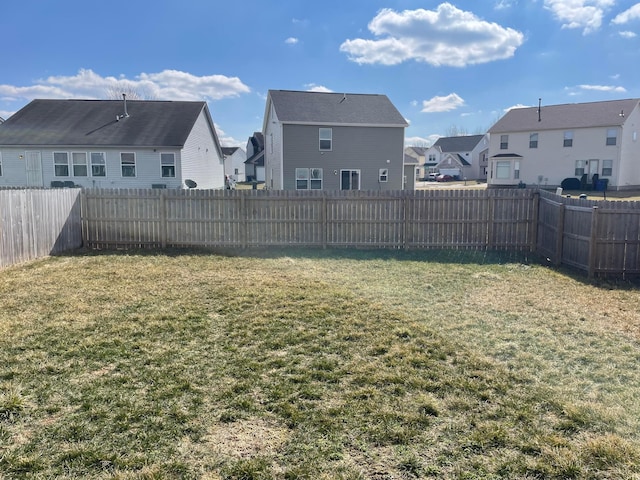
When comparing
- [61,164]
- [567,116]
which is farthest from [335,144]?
[567,116]

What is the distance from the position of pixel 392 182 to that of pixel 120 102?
657 inches

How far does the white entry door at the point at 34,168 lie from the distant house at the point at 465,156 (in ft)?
179

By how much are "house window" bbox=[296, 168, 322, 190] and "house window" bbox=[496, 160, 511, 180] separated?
21.7m

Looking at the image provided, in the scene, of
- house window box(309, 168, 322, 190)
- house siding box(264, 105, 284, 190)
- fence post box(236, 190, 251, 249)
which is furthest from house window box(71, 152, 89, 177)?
fence post box(236, 190, 251, 249)

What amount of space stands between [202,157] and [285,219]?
59.3ft

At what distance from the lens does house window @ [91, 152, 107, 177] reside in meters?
24.2

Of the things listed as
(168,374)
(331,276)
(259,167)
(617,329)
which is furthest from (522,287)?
(259,167)

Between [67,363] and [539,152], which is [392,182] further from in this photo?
[67,363]

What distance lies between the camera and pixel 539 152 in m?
40.3

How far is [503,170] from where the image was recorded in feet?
139

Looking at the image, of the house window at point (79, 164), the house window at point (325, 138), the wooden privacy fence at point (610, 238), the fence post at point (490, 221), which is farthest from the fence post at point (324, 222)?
the house window at point (79, 164)

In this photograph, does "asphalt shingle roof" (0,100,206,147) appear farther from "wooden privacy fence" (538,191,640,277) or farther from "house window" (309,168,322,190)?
"wooden privacy fence" (538,191,640,277)

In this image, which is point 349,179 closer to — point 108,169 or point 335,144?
point 335,144

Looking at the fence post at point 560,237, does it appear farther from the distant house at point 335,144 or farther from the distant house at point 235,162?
the distant house at point 235,162
